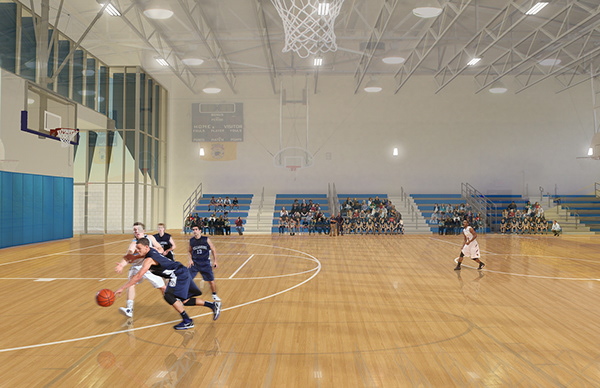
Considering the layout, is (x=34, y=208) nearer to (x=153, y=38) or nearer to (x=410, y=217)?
(x=153, y=38)

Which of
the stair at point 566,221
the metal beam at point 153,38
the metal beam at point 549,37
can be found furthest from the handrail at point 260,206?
the stair at point 566,221

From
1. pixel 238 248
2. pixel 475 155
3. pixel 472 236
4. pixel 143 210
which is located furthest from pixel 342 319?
pixel 475 155

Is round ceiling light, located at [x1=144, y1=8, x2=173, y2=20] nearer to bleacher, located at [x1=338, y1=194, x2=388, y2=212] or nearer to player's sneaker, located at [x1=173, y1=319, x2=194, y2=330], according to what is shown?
player's sneaker, located at [x1=173, y1=319, x2=194, y2=330]

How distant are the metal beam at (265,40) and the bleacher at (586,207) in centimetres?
1635

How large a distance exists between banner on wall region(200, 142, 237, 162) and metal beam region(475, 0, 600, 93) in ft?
42.9

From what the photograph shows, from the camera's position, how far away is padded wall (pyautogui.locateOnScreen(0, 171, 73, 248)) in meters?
13.6

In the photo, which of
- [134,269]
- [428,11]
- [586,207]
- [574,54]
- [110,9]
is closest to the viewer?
[134,269]

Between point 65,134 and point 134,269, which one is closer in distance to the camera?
point 134,269

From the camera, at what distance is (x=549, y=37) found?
50.6ft

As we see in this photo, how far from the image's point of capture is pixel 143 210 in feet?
66.3

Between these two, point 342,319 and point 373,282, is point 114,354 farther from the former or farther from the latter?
point 373,282

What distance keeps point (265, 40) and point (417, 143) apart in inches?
401

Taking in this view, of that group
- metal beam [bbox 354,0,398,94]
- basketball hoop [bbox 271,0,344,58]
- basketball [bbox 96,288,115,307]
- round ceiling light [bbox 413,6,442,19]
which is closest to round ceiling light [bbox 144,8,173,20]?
basketball hoop [bbox 271,0,344,58]

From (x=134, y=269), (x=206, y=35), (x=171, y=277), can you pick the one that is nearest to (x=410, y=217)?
(x=206, y=35)
